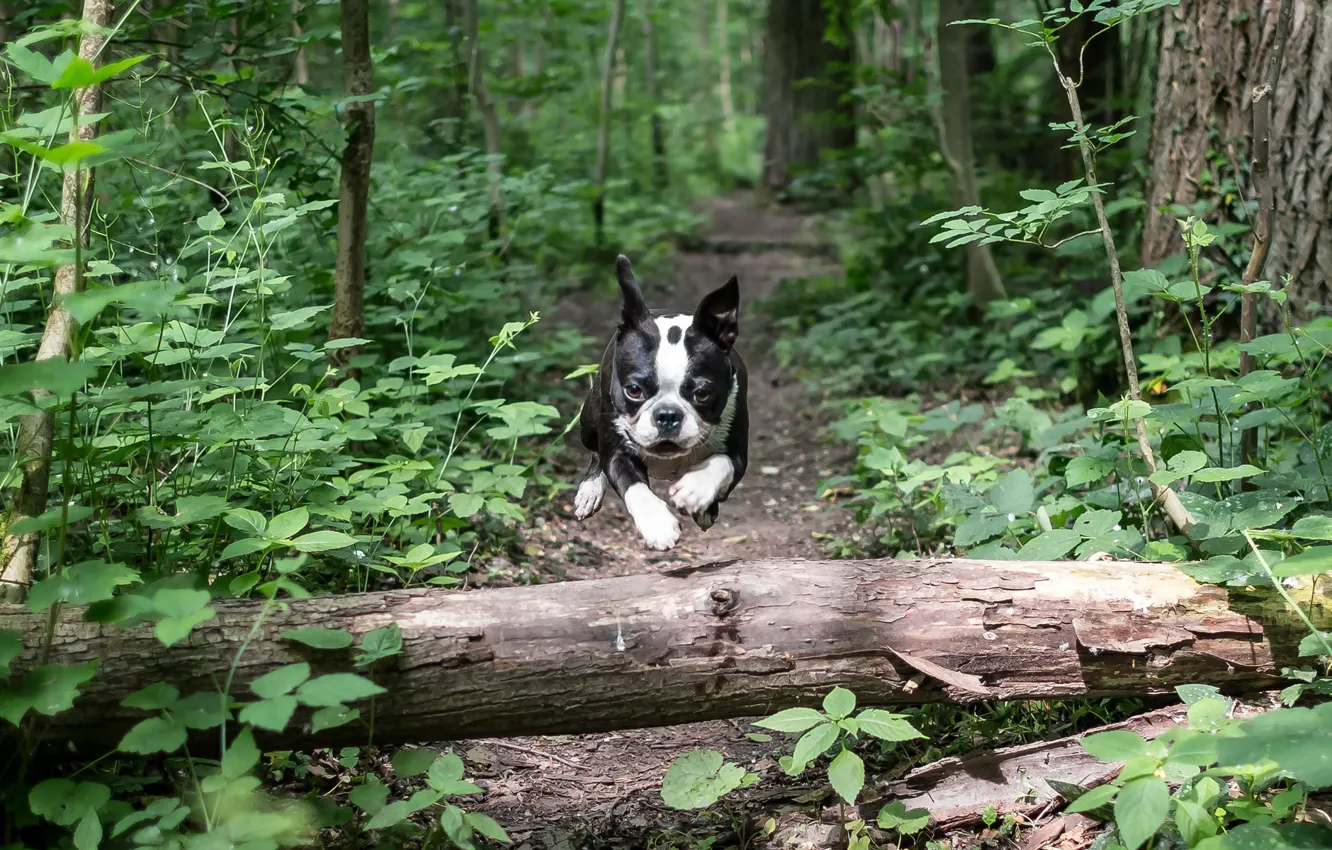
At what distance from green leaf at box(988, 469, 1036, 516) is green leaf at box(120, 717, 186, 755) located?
9.10ft

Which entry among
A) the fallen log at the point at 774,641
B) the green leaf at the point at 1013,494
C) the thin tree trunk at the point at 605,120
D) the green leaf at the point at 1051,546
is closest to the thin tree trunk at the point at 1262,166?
the green leaf at the point at 1013,494

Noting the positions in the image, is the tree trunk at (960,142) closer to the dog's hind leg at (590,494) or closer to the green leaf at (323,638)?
the dog's hind leg at (590,494)

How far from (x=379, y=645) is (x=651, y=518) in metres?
1.53

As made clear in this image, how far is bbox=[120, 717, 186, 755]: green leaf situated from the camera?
7.41ft

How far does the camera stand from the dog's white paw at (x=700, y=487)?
13.4 feet

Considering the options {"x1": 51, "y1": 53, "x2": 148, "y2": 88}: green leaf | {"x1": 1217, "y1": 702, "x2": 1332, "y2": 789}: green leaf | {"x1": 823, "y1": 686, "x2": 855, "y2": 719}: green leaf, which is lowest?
{"x1": 823, "y1": 686, "x2": 855, "y2": 719}: green leaf

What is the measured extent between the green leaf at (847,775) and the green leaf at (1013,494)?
1.46 m

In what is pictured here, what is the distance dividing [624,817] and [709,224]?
42.6 feet

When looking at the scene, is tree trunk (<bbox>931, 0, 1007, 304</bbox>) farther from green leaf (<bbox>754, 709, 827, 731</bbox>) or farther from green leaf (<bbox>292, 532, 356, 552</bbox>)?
green leaf (<bbox>292, 532, 356, 552</bbox>)

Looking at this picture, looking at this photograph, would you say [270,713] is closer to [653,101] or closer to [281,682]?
[281,682]

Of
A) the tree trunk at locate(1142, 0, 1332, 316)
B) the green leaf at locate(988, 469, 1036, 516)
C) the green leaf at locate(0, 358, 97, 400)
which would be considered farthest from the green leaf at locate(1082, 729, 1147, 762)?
the tree trunk at locate(1142, 0, 1332, 316)

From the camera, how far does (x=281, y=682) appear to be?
219 centimetres

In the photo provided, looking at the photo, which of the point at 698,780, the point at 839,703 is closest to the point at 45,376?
the point at 698,780

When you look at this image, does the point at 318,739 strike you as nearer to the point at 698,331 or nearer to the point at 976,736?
the point at 976,736
